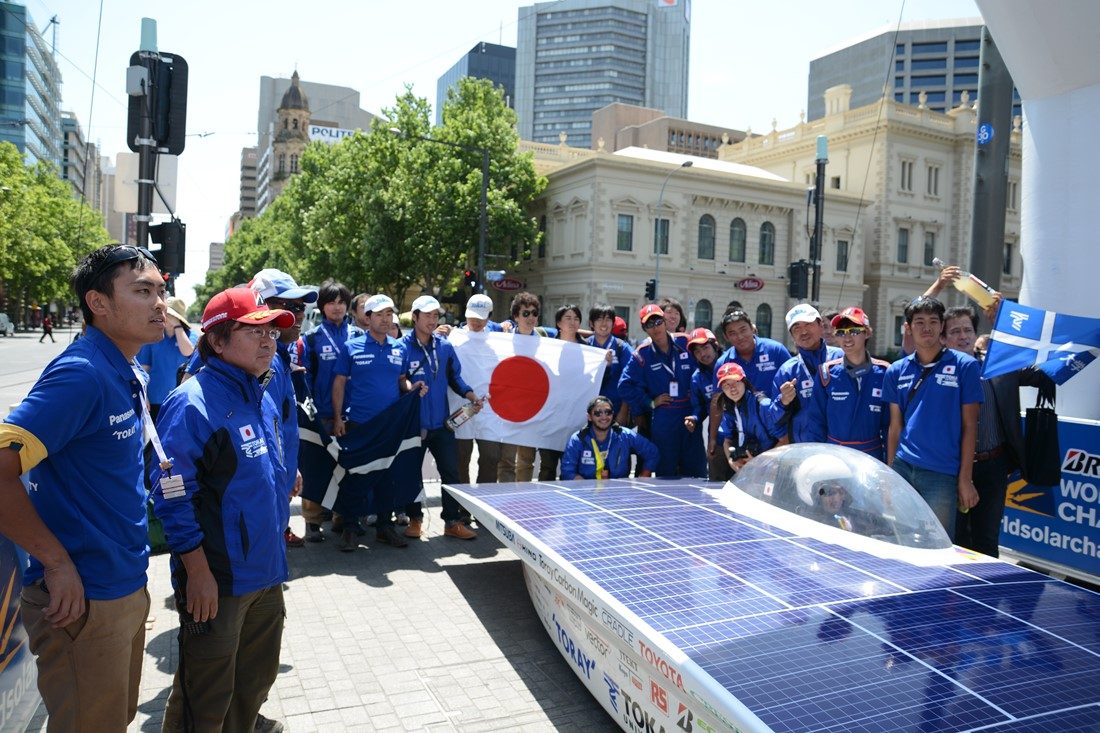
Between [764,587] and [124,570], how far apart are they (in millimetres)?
2464

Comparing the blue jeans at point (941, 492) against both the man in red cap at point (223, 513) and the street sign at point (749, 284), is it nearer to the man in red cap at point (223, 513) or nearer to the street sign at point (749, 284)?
the man in red cap at point (223, 513)

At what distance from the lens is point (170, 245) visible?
9.15 meters

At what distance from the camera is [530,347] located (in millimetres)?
8344

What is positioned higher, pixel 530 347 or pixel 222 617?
pixel 530 347

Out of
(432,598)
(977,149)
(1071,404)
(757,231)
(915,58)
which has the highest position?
(915,58)

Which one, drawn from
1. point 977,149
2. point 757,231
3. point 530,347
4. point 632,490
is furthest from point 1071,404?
point 757,231

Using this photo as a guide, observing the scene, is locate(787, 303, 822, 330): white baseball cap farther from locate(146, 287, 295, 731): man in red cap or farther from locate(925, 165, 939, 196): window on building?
locate(925, 165, 939, 196): window on building

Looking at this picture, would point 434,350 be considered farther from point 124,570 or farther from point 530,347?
point 124,570

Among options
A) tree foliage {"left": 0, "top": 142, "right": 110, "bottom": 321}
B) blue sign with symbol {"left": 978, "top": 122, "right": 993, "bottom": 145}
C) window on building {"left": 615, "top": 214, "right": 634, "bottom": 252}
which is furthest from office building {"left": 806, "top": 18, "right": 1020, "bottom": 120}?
blue sign with symbol {"left": 978, "top": 122, "right": 993, "bottom": 145}

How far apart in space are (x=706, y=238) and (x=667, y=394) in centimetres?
4079

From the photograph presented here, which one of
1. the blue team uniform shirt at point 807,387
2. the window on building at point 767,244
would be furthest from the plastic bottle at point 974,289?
A: the window on building at point 767,244

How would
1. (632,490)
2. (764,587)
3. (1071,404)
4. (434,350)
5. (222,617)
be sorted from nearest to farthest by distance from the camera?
(222,617) → (764,587) → (632,490) → (1071,404) → (434,350)

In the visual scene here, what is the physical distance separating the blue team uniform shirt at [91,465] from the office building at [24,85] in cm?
7872

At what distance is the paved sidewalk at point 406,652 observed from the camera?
4.14 meters
